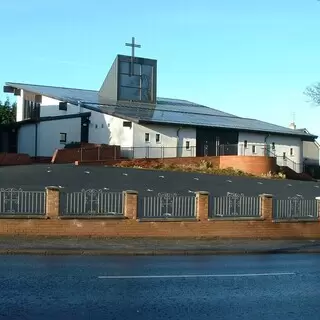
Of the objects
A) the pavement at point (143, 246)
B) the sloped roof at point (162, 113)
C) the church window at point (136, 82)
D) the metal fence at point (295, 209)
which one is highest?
the church window at point (136, 82)

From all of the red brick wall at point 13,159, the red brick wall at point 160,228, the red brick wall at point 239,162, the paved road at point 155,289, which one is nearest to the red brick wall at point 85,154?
the red brick wall at point 239,162

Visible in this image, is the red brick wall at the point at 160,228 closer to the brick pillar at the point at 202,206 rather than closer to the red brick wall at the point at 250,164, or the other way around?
the brick pillar at the point at 202,206

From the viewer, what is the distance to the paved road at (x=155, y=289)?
9.16 m

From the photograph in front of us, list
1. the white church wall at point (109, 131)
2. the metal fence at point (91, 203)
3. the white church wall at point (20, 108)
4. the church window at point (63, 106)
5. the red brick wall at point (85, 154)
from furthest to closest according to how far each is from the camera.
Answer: the white church wall at point (20, 108), the church window at point (63, 106), the white church wall at point (109, 131), the red brick wall at point (85, 154), the metal fence at point (91, 203)

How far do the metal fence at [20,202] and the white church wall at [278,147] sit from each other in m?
32.2

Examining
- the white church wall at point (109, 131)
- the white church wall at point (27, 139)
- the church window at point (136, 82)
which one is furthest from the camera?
the church window at point (136, 82)

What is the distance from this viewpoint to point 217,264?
15945 millimetres

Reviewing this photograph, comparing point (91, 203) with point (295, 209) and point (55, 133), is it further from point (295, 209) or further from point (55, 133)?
point (55, 133)

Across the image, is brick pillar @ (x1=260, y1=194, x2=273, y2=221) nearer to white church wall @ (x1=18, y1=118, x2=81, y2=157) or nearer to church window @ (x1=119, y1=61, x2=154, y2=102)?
white church wall @ (x1=18, y1=118, x2=81, y2=157)

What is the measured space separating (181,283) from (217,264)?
4090 mm

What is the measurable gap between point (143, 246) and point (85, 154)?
22.4 meters

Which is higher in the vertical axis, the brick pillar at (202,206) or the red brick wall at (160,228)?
the brick pillar at (202,206)

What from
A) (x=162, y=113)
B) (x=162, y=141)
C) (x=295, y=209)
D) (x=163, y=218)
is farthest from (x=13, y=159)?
(x=295, y=209)

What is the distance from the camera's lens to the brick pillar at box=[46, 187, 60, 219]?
21.0 meters
